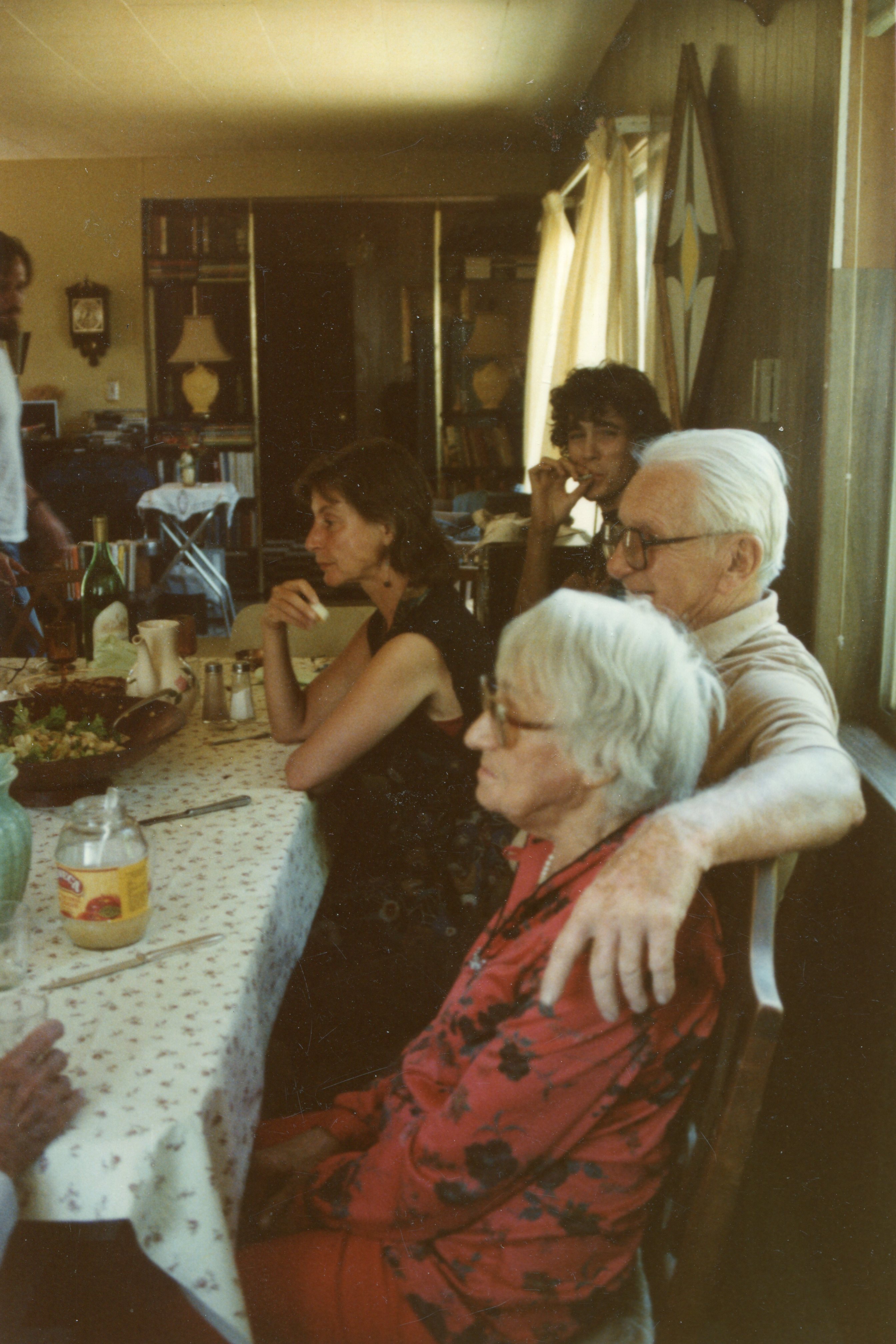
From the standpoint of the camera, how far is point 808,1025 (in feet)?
5.07

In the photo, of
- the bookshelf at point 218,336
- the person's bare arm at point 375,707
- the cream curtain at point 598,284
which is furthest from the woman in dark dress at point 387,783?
the bookshelf at point 218,336

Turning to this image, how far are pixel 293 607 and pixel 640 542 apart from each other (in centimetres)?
74

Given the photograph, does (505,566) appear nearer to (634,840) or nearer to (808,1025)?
(808,1025)

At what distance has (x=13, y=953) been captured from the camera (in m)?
0.99

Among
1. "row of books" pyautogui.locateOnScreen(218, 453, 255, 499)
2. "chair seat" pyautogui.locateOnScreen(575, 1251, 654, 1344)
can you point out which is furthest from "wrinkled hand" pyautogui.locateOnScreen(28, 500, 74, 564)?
"chair seat" pyautogui.locateOnScreen(575, 1251, 654, 1344)

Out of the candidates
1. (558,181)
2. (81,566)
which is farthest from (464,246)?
(81,566)

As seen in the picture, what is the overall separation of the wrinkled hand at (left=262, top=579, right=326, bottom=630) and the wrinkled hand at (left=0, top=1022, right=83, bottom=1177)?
109cm

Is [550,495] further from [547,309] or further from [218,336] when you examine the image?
[218,336]

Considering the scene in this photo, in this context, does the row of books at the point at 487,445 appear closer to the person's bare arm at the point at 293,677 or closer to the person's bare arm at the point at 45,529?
the person's bare arm at the point at 45,529

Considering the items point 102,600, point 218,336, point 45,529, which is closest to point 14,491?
point 45,529

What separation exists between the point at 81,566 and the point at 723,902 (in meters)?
2.17

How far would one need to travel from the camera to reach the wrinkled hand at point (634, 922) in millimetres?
791

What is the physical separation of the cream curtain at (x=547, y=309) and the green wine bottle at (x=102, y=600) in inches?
112

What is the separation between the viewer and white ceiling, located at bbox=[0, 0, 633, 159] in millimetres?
4062
